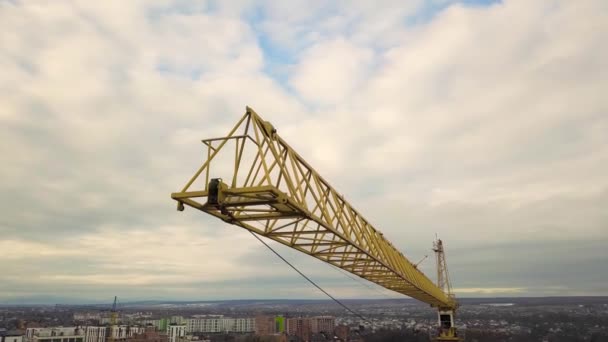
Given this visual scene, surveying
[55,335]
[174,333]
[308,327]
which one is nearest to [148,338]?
[174,333]

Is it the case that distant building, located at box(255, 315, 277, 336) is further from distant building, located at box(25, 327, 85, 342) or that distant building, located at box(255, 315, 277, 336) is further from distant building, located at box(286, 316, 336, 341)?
distant building, located at box(25, 327, 85, 342)

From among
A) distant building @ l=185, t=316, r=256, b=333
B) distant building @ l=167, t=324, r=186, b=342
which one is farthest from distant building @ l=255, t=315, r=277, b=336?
distant building @ l=167, t=324, r=186, b=342

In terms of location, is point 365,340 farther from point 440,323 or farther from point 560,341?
point 440,323

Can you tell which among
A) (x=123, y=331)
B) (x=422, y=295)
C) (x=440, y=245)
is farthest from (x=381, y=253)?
(x=123, y=331)

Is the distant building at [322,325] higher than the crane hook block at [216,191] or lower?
lower

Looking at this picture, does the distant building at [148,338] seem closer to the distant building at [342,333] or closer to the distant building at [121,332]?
the distant building at [121,332]

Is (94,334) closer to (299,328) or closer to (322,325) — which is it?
(299,328)

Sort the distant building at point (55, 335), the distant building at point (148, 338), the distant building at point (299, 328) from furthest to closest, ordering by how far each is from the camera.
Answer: the distant building at point (299, 328) → the distant building at point (148, 338) → the distant building at point (55, 335)

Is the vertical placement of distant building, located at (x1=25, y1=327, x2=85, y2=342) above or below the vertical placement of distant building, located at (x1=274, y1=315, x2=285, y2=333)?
above

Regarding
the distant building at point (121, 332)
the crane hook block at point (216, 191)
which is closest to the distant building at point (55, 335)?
the distant building at point (121, 332)
